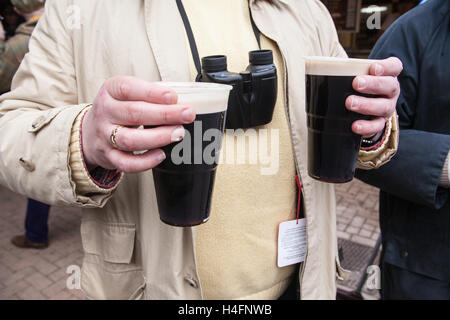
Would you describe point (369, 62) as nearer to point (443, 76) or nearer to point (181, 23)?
point (181, 23)

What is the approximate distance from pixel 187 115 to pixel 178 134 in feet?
0.17

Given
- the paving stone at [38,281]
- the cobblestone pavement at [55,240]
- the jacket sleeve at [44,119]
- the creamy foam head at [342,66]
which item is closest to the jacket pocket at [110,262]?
the jacket sleeve at [44,119]

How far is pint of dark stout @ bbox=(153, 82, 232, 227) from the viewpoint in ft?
2.73

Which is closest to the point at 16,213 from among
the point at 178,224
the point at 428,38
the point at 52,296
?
the point at 52,296

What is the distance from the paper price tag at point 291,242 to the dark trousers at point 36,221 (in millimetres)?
3094

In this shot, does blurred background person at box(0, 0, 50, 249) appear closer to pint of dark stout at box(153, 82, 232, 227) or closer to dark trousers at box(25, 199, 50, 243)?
dark trousers at box(25, 199, 50, 243)

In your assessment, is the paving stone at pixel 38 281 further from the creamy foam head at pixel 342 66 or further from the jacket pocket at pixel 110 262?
the creamy foam head at pixel 342 66

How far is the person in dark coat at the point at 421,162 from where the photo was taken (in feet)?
4.83

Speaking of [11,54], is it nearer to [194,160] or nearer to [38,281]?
[38,281]

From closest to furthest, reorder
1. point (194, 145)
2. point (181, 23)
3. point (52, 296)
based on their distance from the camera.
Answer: point (194, 145), point (181, 23), point (52, 296)

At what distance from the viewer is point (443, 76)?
148 centimetres

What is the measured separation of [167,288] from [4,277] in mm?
3112

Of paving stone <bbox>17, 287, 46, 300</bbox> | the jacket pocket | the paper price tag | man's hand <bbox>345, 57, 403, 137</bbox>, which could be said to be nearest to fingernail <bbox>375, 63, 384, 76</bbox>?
man's hand <bbox>345, 57, 403, 137</bbox>

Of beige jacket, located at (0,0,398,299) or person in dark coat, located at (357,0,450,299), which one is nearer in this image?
beige jacket, located at (0,0,398,299)
